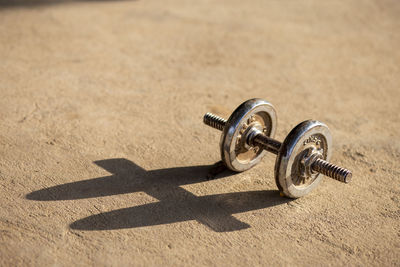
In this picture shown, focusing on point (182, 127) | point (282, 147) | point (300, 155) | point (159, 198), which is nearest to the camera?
point (282, 147)

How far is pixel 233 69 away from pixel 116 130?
6.02ft

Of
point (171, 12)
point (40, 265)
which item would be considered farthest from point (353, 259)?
point (171, 12)

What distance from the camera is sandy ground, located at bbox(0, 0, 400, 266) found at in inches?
124

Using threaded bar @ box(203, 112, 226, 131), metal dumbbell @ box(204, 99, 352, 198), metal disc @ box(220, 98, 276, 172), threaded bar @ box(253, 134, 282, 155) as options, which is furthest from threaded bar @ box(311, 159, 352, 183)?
threaded bar @ box(203, 112, 226, 131)

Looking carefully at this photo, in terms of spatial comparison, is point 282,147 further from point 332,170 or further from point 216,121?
point 216,121

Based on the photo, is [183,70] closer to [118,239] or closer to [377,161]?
[377,161]

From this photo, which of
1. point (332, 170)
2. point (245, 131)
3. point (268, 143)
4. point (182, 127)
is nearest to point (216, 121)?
point (245, 131)

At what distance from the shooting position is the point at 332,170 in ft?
10.9

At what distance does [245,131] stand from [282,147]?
1.45 ft

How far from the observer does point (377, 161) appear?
4125 millimetres

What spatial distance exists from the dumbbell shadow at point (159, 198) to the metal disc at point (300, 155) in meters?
0.20

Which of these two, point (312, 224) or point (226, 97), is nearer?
point (312, 224)

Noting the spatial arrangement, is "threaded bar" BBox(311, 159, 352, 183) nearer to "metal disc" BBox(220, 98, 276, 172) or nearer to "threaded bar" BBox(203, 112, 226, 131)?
"metal disc" BBox(220, 98, 276, 172)

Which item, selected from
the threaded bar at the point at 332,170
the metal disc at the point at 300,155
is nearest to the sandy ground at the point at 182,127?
the metal disc at the point at 300,155
